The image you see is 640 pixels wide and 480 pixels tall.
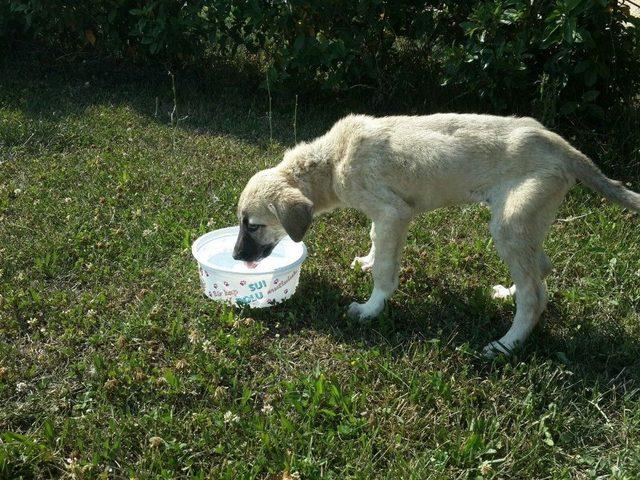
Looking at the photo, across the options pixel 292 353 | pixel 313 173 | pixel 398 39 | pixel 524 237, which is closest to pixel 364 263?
pixel 313 173

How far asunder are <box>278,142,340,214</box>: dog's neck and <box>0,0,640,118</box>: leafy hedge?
8.06 ft

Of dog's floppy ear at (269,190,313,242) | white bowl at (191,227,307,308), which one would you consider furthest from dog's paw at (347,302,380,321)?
dog's floppy ear at (269,190,313,242)

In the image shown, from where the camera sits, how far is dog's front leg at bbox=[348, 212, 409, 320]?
3904 millimetres

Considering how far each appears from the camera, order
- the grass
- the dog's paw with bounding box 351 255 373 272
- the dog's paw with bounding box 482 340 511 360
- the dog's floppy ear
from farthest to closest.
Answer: the dog's paw with bounding box 351 255 373 272 → the dog's floppy ear → the dog's paw with bounding box 482 340 511 360 → the grass

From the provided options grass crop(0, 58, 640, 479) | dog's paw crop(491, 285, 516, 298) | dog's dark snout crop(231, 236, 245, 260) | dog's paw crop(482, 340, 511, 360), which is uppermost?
dog's dark snout crop(231, 236, 245, 260)

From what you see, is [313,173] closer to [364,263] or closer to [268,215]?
[268,215]

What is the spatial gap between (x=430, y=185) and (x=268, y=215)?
1.00m

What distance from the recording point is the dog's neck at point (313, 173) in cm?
416

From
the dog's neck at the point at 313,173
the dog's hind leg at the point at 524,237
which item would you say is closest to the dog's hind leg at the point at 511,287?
the dog's hind leg at the point at 524,237

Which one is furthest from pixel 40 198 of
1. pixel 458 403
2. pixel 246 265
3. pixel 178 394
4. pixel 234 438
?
pixel 458 403

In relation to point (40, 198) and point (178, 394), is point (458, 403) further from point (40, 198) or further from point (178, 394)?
point (40, 198)

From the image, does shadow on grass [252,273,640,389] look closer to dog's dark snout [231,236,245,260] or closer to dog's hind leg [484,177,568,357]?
dog's hind leg [484,177,568,357]

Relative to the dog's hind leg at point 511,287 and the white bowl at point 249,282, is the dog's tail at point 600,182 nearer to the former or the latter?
the dog's hind leg at point 511,287

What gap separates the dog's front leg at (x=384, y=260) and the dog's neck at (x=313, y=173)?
423 mm
